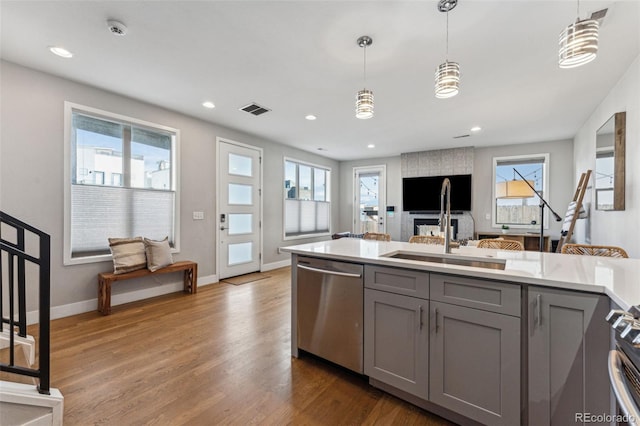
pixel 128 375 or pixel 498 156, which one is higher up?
pixel 498 156

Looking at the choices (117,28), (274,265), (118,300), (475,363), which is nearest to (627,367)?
(475,363)

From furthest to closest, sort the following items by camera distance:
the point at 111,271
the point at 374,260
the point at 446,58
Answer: the point at 111,271 → the point at 446,58 → the point at 374,260

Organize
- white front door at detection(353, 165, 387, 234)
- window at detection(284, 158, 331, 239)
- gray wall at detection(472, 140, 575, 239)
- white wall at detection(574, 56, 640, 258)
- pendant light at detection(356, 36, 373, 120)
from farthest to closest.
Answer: white front door at detection(353, 165, 387, 234), window at detection(284, 158, 331, 239), gray wall at detection(472, 140, 575, 239), white wall at detection(574, 56, 640, 258), pendant light at detection(356, 36, 373, 120)

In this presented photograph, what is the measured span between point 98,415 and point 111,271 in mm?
2330

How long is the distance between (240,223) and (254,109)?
2180 millimetres

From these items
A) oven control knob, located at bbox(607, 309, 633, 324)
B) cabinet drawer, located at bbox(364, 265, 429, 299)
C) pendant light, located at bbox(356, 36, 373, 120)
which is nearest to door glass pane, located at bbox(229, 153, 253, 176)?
pendant light, located at bbox(356, 36, 373, 120)

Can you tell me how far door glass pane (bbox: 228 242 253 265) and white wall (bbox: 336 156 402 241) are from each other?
11.2 feet

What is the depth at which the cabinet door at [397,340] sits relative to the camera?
1.72 metres

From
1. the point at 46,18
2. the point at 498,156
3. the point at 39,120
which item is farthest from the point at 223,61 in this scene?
the point at 498,156

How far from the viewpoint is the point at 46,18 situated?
7.22 feet

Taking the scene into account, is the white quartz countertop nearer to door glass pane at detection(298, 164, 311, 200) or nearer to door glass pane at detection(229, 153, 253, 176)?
door glass pane at detection(229, 153, 253, 176)

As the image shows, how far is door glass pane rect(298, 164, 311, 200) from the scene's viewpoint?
6.94 metres

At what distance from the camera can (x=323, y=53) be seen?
103 inches

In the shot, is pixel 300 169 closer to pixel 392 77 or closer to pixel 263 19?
pixel 392 77
